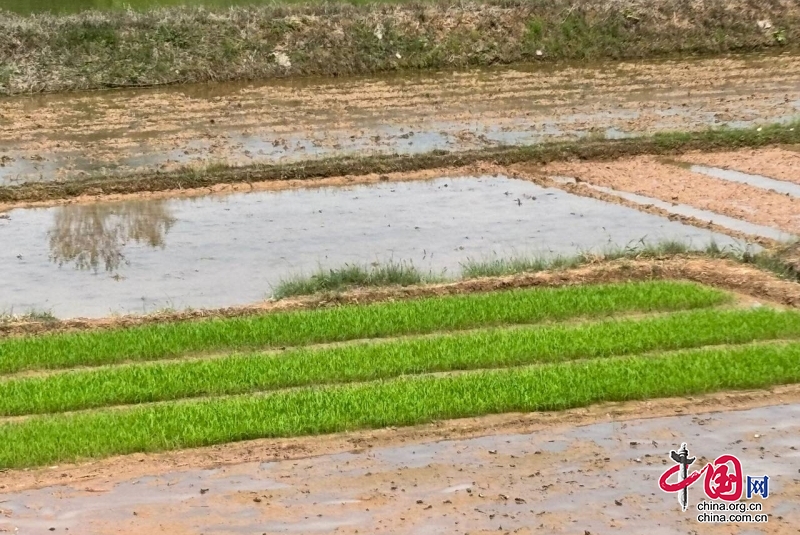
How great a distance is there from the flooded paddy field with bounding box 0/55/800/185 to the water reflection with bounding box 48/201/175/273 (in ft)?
4.19

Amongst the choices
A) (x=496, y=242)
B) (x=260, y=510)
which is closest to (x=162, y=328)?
(x=260, y=510)

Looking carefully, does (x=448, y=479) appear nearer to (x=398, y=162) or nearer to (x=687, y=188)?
(x=687, y=188)

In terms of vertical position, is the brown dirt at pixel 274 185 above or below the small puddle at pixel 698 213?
above

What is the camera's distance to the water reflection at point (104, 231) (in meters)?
11.1

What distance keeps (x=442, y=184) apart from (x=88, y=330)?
590cm

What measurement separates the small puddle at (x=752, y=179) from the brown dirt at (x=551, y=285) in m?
2.94

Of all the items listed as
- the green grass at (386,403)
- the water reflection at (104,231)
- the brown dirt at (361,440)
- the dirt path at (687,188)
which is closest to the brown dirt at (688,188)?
the dirt path at (687,188)

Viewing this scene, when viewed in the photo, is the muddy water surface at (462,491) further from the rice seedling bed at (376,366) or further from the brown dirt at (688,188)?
the brown dirt at (688,188)

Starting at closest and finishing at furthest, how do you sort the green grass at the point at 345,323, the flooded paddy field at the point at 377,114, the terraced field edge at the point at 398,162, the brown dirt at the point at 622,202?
the green grass at the point at 345,323
the brown dirt at the point at 622,202
the terraced field edge at the point at 398,162
the flooded paddy field at the point at 377,114

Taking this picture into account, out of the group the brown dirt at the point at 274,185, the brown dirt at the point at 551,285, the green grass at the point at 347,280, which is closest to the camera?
the brown dirt at the point at 551,285

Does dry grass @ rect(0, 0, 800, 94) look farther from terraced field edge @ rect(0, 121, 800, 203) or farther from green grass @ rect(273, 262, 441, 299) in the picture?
green grass @ rect(273, 262, 441, 299)

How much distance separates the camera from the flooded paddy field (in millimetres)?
14758

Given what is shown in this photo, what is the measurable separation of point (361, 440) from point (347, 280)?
3.38m

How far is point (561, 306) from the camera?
9.01m
